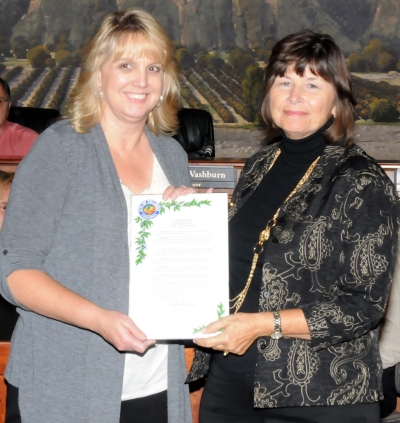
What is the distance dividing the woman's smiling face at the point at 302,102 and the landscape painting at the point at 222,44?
185 inches

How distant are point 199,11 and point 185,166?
4812 mm

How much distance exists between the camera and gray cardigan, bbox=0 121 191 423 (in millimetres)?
1541

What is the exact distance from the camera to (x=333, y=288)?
1.59m

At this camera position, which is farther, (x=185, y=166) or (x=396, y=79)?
(x=396, y=79)

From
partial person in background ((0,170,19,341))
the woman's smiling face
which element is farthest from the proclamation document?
partial person in background ((0,170,19,341))

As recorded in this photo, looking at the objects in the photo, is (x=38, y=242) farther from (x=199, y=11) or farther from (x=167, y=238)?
(x=199, y=11)

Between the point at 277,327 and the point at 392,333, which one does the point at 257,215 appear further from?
the point at 392,333

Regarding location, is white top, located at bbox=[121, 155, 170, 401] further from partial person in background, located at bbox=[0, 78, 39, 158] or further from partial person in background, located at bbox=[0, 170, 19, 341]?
partial person in background, located at bbox=[0, 78, 39, 158]

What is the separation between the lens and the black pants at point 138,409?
1.62 metres

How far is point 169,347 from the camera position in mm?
1747

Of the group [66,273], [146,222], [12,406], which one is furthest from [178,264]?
[12,406]

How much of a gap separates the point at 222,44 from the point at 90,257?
524 cm

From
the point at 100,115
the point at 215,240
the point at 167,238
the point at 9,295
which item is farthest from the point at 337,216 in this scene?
the point at 9,295

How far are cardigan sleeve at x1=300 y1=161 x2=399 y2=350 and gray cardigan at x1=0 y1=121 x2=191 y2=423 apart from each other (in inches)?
20.2
